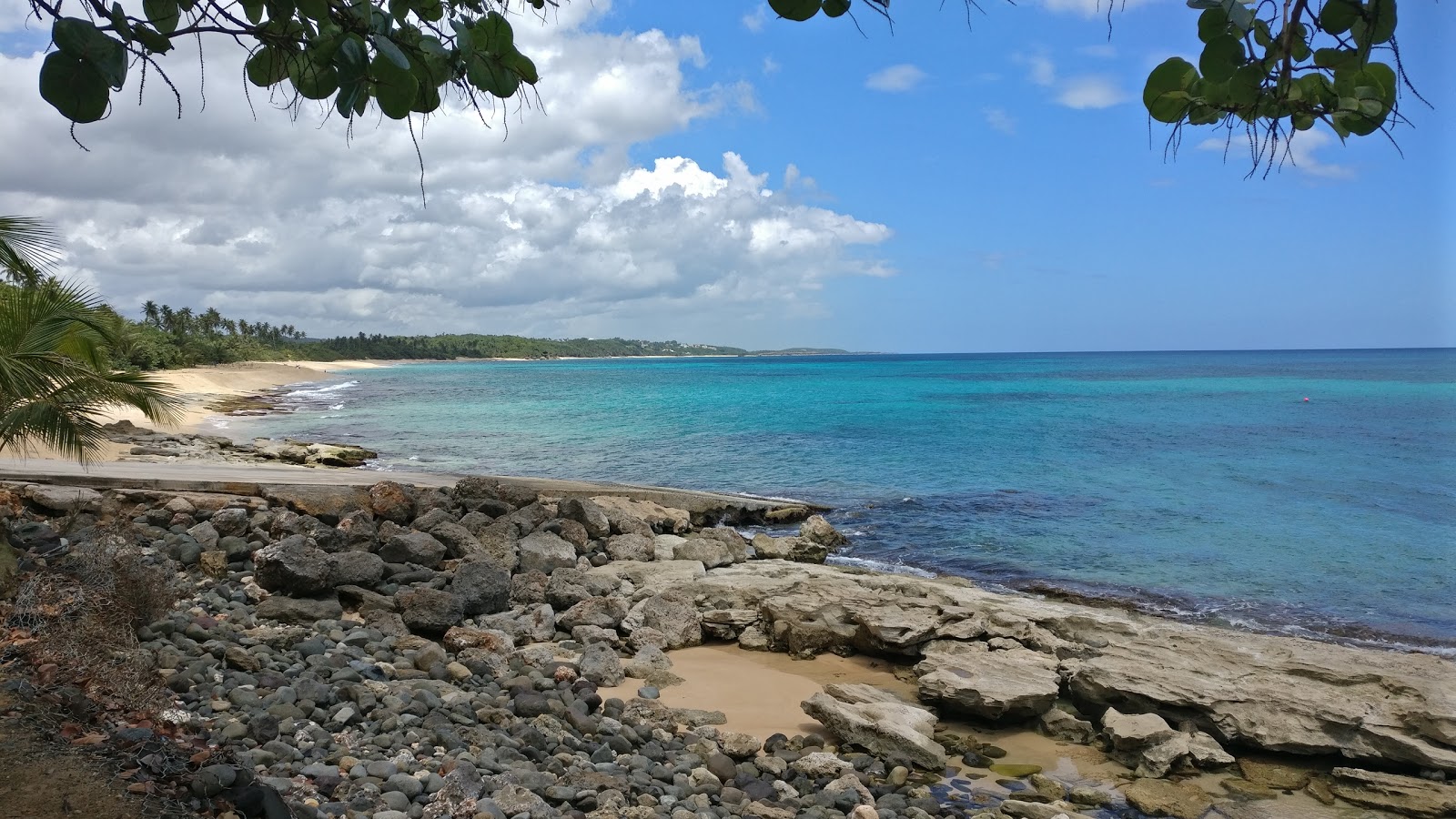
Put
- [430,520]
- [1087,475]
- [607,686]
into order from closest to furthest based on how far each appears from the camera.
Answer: [607,686] < [430,520] < [1087,475]

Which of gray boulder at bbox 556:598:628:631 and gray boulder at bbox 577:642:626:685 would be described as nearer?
gray boulder at bbox 577:642:626:685

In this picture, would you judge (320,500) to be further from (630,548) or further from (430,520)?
(630,548)

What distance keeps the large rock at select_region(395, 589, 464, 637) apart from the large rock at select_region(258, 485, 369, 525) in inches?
132

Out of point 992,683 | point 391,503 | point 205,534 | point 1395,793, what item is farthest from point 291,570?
point 1395,793

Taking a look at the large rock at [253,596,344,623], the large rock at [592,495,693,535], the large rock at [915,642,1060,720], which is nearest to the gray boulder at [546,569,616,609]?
the large rock at [253,596,344,623]

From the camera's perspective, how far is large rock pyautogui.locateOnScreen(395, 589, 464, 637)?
8047mm

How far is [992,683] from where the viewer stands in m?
7.25

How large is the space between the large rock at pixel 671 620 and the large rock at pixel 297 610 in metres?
2.75

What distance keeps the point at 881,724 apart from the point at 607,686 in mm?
2355

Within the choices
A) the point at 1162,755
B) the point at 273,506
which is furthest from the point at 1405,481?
the point at 273,506

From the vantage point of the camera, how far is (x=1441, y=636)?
10.3 m

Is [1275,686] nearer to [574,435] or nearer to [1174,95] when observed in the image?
[1174,95]

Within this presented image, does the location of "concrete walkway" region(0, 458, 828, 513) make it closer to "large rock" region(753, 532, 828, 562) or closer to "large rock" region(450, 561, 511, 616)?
"large rock" region(753, 532, 828, 562)

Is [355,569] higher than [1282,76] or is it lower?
lower
